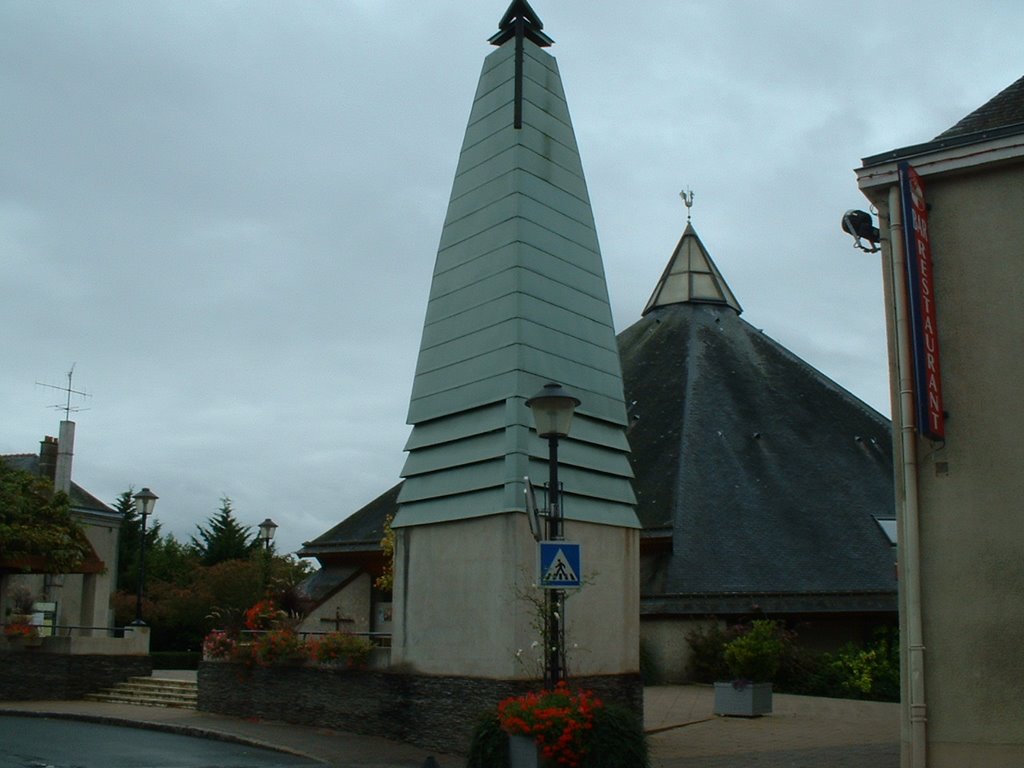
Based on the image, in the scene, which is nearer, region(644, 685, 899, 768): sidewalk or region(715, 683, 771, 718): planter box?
region(644, 685, 899, 768): sidewalk

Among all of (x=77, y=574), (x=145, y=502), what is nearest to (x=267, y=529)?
(x=145, y=502)

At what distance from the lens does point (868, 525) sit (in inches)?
1093

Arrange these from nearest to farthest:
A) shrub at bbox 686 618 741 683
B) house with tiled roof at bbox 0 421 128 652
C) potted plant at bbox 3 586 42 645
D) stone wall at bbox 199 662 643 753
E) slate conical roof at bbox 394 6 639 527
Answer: stone wall at bbox 199 662 643 753 < slate conical roof at bbox 394 6 639 527 < potted plant at bbox 3 586 42 645 < shrub at bbox 686 618 741 683 < house with tiled roof at bbox 0 421 128 652

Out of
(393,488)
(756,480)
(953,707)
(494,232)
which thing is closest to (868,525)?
(756,480)

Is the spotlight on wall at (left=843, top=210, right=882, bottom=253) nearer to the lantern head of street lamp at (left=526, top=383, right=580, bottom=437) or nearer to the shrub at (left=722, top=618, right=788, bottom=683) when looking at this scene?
the lantern head of street lamp at (left=526, top=383, right=580, bottom=437)

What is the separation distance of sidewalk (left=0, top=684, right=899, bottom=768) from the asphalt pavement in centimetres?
1

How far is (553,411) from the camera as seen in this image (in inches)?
445

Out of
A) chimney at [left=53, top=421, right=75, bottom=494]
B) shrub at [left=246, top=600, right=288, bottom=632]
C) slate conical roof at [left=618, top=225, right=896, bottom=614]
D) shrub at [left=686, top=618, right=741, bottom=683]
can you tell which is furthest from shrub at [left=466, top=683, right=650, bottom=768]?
A: chimney at [left=53, top=421, right=75, bottom=494]

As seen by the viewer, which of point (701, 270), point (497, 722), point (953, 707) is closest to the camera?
point (953, 707)

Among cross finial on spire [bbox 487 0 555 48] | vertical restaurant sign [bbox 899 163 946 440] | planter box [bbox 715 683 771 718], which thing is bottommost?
planter box [bbox 715 683 771 718]

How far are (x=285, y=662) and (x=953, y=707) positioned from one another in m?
10.6

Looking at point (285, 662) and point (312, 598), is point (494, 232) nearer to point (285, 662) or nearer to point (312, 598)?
point (285, 662)

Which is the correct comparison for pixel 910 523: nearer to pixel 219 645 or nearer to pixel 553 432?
pixel 553 432

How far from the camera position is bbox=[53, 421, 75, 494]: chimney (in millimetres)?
39531
